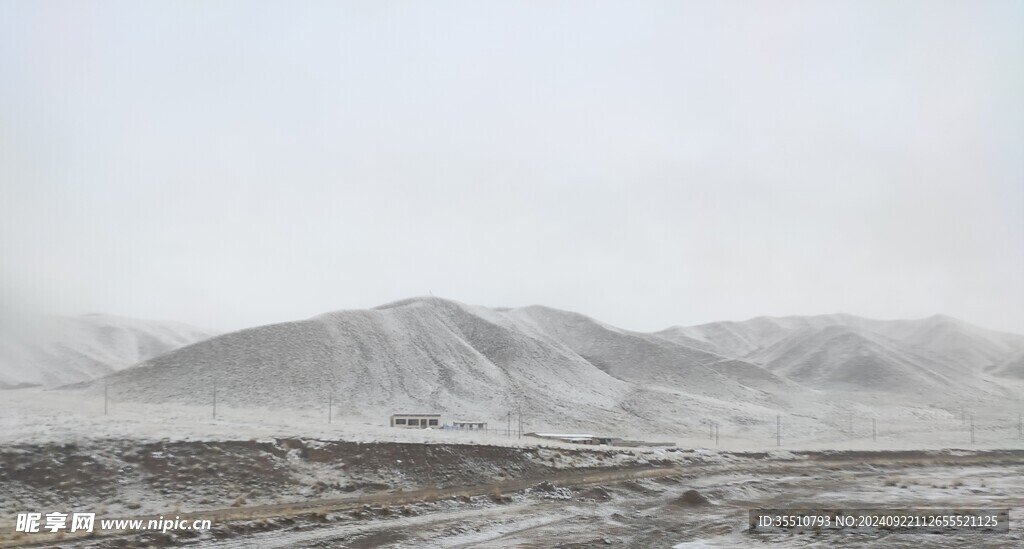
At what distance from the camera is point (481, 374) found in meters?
109

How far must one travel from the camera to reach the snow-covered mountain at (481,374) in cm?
8938

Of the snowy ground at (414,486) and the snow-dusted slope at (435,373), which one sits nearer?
the snowy ground at (414,486)

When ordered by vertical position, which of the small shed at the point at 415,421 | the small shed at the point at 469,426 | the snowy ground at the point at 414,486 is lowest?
the small shed at the point at 469,426

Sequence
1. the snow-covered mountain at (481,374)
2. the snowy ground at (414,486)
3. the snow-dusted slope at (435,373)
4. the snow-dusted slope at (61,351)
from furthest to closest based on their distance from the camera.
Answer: the snow-dusted slope at (61,351) < the snow-covered mountain at (481,374) < the snow-dusted slope at (435,373) < the snowy ground at (414,486)

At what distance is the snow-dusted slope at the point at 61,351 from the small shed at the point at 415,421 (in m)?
81.9

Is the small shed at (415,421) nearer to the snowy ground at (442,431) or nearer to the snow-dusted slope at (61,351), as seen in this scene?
the snowy ground at (442,431)

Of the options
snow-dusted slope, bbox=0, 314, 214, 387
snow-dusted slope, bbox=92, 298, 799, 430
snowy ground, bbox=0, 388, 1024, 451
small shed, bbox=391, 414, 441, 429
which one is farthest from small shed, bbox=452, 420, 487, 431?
snow-dusted slope, bbox=0, 314, 214, 387

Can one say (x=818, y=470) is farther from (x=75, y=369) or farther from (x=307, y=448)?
(x=75, y=369)

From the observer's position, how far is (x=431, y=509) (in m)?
32.5

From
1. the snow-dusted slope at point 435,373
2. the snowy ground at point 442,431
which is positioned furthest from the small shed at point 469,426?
the snow-dusted slope at point 435,373

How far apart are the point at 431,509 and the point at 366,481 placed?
741 cm

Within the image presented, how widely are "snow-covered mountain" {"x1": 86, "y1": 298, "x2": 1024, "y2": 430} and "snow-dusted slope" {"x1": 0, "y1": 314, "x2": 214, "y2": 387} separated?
49478 millimetres

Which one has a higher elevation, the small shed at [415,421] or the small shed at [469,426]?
the small shed at [415,421]

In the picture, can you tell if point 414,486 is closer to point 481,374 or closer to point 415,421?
point 415,421
